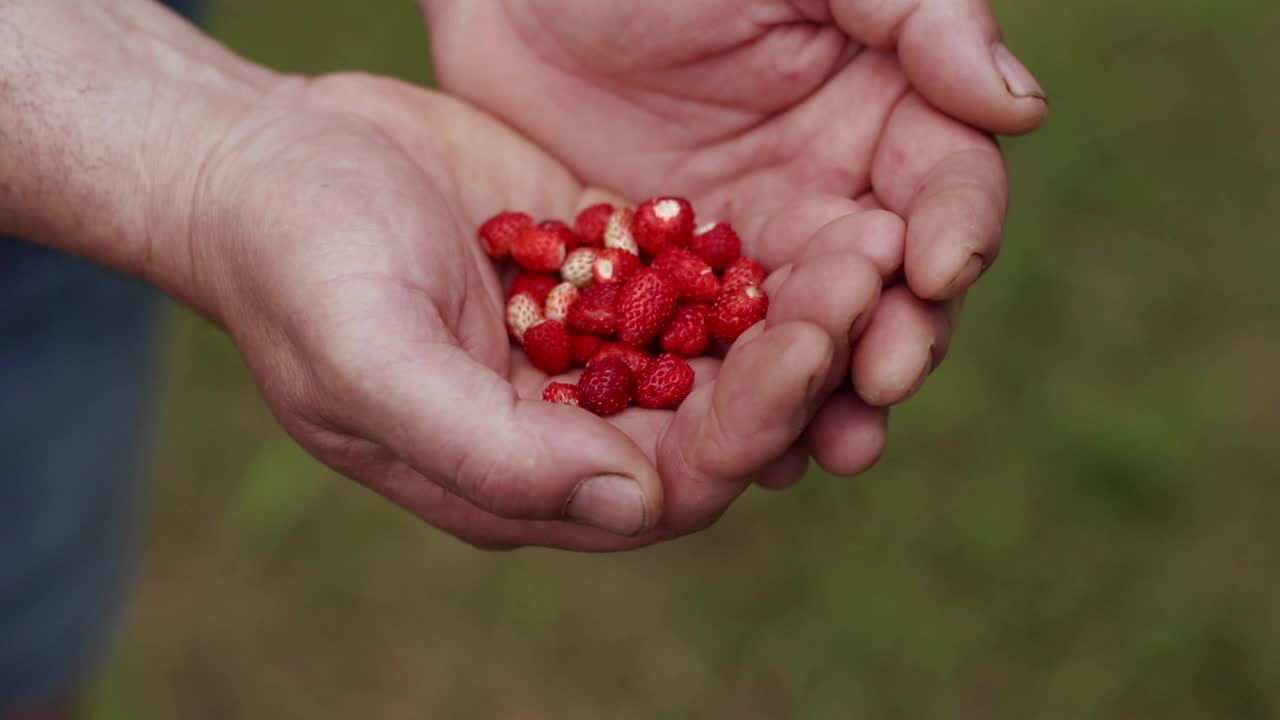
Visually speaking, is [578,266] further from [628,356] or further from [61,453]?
[61,453]

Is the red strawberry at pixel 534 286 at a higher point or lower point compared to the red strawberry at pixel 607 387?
lower

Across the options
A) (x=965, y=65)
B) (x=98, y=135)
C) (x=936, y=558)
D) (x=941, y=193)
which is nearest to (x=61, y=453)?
(x=98, y=135)

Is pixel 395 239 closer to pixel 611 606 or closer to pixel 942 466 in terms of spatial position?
pixel 611 606

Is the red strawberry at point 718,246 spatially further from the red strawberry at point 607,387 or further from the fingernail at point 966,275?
the fingernail at point 966,275

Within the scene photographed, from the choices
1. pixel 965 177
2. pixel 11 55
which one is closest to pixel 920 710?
pixel 965 177

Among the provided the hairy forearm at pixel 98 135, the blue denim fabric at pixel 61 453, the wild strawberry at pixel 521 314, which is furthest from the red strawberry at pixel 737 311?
the blue denim fabric at pixel 61 453
